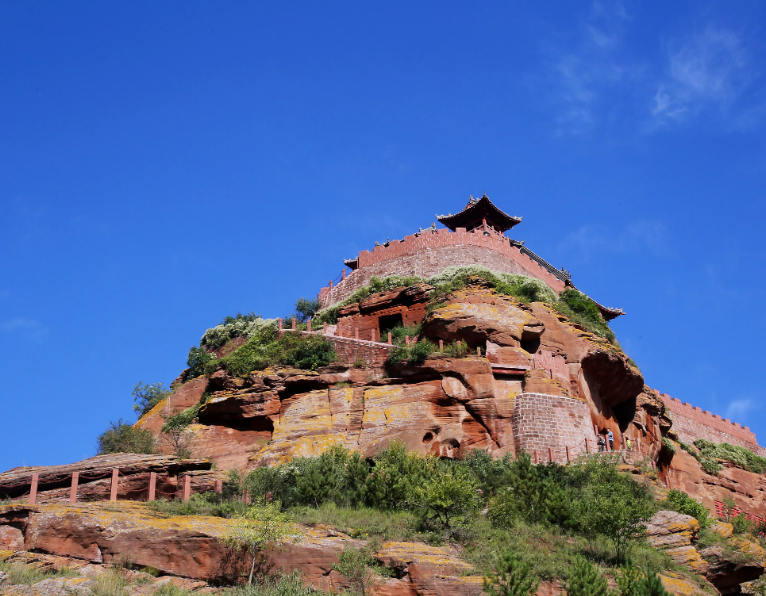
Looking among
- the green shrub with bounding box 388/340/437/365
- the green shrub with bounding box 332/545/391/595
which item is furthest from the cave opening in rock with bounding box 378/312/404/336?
the green shrub with bounding box 332/545/391/595

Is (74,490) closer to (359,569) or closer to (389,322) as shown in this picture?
(359,569)

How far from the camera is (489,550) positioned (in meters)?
23.2

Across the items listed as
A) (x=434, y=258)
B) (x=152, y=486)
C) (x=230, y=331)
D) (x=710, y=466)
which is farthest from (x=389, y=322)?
(x=710, y=466)

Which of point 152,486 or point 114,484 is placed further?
point 152,486

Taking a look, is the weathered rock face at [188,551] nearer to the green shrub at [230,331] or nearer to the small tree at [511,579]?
the small tree at [511,579]

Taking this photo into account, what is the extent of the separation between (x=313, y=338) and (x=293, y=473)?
26.5 feet

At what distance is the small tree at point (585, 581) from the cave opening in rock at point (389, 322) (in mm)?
18498

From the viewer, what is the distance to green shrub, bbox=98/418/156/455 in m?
32.3

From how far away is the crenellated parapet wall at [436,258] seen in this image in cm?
4219

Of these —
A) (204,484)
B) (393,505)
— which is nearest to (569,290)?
(393,505)

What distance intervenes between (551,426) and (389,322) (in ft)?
35.2

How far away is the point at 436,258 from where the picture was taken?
139ft

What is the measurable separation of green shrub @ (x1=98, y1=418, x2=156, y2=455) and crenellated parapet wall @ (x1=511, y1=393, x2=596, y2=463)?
548 inches

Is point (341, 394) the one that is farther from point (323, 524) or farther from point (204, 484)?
point (323, 524)
